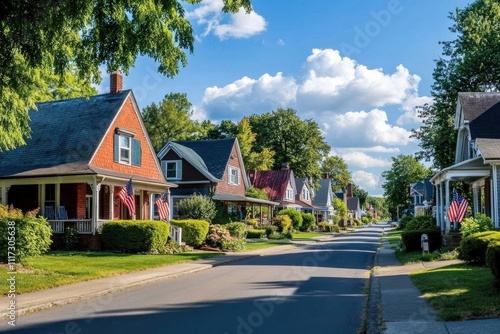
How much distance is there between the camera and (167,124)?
71.6 m

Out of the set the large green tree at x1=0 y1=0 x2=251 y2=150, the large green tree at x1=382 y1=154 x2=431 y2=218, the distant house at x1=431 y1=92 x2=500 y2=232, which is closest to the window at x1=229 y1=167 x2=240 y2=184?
the distant house at x1=431 y1=92 x2=500 y2=232

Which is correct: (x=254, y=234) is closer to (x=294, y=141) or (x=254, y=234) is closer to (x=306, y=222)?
(x=306, y=222)

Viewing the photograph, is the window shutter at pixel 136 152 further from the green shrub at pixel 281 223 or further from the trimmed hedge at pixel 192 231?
the green shrub at pixel 281 223

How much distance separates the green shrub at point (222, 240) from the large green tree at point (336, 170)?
89.7 meters

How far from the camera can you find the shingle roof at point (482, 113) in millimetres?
27719

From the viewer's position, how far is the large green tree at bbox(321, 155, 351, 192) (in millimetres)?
117438

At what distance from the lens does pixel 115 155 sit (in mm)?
27625

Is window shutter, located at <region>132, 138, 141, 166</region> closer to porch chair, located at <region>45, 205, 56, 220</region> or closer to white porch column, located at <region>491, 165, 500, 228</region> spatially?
porch chair, located at <region>45, 205, 56, 220</region>

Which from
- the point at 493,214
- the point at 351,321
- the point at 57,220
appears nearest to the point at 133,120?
the point at 57,220

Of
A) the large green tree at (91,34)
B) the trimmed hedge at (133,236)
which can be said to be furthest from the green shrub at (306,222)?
the large green tree at (91,34)

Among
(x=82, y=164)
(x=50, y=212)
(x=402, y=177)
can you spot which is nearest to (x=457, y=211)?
(x=82, y=164)

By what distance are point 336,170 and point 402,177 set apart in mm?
27429

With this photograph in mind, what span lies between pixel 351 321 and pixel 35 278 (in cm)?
870

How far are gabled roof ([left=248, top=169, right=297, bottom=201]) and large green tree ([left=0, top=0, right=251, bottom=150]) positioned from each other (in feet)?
165
